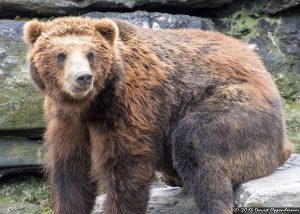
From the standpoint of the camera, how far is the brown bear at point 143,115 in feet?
21.1

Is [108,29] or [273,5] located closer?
[108,29]

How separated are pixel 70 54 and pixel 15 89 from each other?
Answer: 2359 mm

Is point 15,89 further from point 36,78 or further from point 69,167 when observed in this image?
point 36,78

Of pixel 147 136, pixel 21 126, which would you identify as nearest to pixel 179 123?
pixel 147 136

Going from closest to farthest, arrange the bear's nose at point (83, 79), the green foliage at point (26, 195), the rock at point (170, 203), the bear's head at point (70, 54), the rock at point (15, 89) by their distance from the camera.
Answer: the bear's nose at point (83, 79) → the bear's head at point (70, 54) → the rock at point (170, 203) → the rock at point (15, 89) → the green foliage at point (26, 195)

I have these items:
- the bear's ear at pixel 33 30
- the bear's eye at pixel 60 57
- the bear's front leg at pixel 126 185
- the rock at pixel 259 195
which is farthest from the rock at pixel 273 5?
the bear's eye at pixel 60 57

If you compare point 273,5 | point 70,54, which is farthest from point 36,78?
point 273,5

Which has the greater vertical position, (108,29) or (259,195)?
(108,29)

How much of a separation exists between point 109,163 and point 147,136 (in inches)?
16.2

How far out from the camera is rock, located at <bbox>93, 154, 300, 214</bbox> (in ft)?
21.3

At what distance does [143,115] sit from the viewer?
657 centimetres

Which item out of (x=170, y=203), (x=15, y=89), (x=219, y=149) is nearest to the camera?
(x=219, y=149)

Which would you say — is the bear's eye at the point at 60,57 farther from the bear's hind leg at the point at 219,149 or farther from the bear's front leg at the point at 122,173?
the bear's hind leg at the point at 219,149

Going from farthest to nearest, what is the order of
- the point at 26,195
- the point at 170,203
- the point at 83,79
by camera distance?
the point at 26,195 → the point at 170,203 → the point at 83,79
